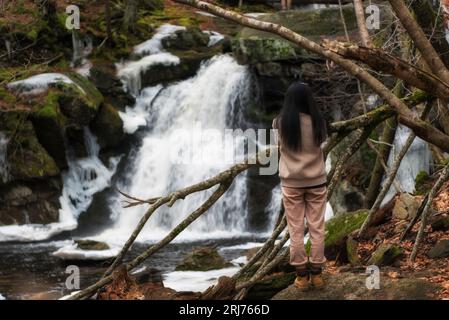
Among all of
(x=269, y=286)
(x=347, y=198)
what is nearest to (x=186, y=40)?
(x=347, y=198)

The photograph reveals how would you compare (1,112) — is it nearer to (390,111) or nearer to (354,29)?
(354,29)

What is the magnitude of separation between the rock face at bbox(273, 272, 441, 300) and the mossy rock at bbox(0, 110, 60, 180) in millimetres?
12421

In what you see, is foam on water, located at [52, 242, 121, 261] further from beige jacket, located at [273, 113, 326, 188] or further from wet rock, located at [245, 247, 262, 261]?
beige jacket, located at [273, 113, 326, 188]

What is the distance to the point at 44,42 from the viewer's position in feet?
67.7

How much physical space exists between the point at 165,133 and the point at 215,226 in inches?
173

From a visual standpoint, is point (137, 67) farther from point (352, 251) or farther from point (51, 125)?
point (352, 251)

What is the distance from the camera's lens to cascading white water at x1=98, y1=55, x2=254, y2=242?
16.1 meters

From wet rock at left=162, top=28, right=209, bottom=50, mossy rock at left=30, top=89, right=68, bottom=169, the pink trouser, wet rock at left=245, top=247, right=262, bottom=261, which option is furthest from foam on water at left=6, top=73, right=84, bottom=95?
the pink trouser

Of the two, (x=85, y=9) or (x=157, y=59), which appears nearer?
(x=157, y=59)

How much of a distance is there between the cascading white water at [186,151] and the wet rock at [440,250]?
9.45 m

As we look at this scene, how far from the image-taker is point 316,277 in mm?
5242

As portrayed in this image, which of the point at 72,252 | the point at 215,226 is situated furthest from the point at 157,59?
the point at 72,252

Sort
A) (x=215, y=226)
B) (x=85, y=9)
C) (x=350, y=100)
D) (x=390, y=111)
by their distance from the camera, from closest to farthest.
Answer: (x=390, y=111) → (x=350, y=100) → (x=215, y=226) → (x=85, y=9)

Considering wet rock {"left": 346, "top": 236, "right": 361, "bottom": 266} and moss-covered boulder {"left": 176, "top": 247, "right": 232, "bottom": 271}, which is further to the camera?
moss-covered boulder {"left": 176, "top": 247, "right": 232, "bottom": 271}
